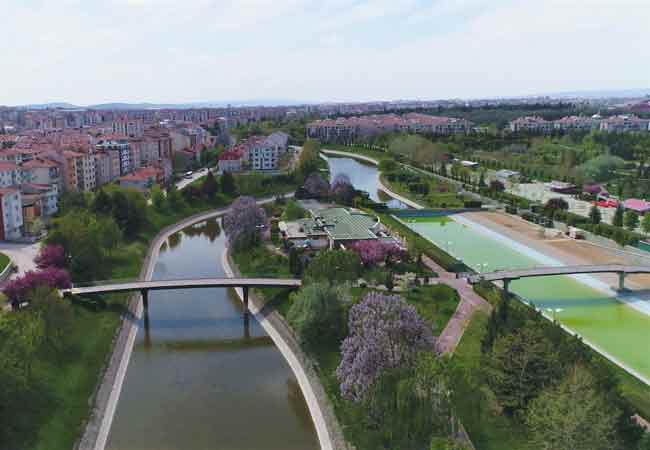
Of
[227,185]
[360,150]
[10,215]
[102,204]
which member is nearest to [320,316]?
[102,204]

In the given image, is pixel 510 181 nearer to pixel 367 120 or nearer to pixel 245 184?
pixel 245 184

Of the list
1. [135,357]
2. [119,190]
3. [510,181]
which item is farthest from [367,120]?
[135,357]

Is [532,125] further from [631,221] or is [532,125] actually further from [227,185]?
[227,185]

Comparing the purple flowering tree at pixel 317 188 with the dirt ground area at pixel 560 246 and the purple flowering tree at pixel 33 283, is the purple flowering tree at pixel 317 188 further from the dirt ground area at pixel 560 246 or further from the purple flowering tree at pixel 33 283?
the purple flowering tree at pixel 33 283

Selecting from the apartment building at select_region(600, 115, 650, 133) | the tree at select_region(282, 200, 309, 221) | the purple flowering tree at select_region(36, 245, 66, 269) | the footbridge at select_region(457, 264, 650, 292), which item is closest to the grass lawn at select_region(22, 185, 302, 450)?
the purple flowering tree at select_region(36, 245, 66, 269)

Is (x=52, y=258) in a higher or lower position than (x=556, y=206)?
lower

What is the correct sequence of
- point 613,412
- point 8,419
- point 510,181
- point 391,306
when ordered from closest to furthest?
point 613,412 → point 8,419 → point 391,306 → point 510,181

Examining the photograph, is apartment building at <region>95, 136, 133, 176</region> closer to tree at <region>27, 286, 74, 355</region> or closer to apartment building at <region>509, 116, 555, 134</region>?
tree at <region>27, 286, 74, 355</region>
